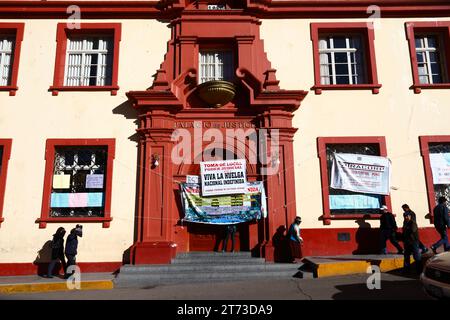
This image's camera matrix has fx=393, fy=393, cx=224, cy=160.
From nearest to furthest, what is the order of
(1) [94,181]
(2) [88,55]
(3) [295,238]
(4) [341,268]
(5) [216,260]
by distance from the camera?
1. (4) [341,268]
2. (3) [295,238]
3. (5) [216,260]
4. (1) [94,181]
5. (2) [88,55]

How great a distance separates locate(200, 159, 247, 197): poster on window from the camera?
1174 cm

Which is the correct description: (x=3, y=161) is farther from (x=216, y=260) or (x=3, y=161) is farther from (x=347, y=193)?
(x=347, y=193)

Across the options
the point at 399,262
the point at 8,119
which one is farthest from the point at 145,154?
the point at 399,262

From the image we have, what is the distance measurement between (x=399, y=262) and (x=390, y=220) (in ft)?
4.61

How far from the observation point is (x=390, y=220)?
11102 millimetres

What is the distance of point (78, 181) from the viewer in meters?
12.0

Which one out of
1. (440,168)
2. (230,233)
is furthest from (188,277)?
(440,168)

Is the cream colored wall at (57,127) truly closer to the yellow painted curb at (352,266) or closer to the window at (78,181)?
the window at (78,181)

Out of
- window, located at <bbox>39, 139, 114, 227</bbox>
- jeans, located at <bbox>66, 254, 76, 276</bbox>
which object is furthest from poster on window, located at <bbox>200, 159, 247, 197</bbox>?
jeans, located at <bbox>66, 254, 76, 276</bbox>

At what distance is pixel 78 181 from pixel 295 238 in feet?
22.0

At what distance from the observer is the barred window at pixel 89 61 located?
42.8ft

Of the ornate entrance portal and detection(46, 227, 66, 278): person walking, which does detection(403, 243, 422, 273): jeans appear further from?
detection(46, 227, 66, 278): person walking

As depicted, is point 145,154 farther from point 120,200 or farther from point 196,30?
point 196,30
